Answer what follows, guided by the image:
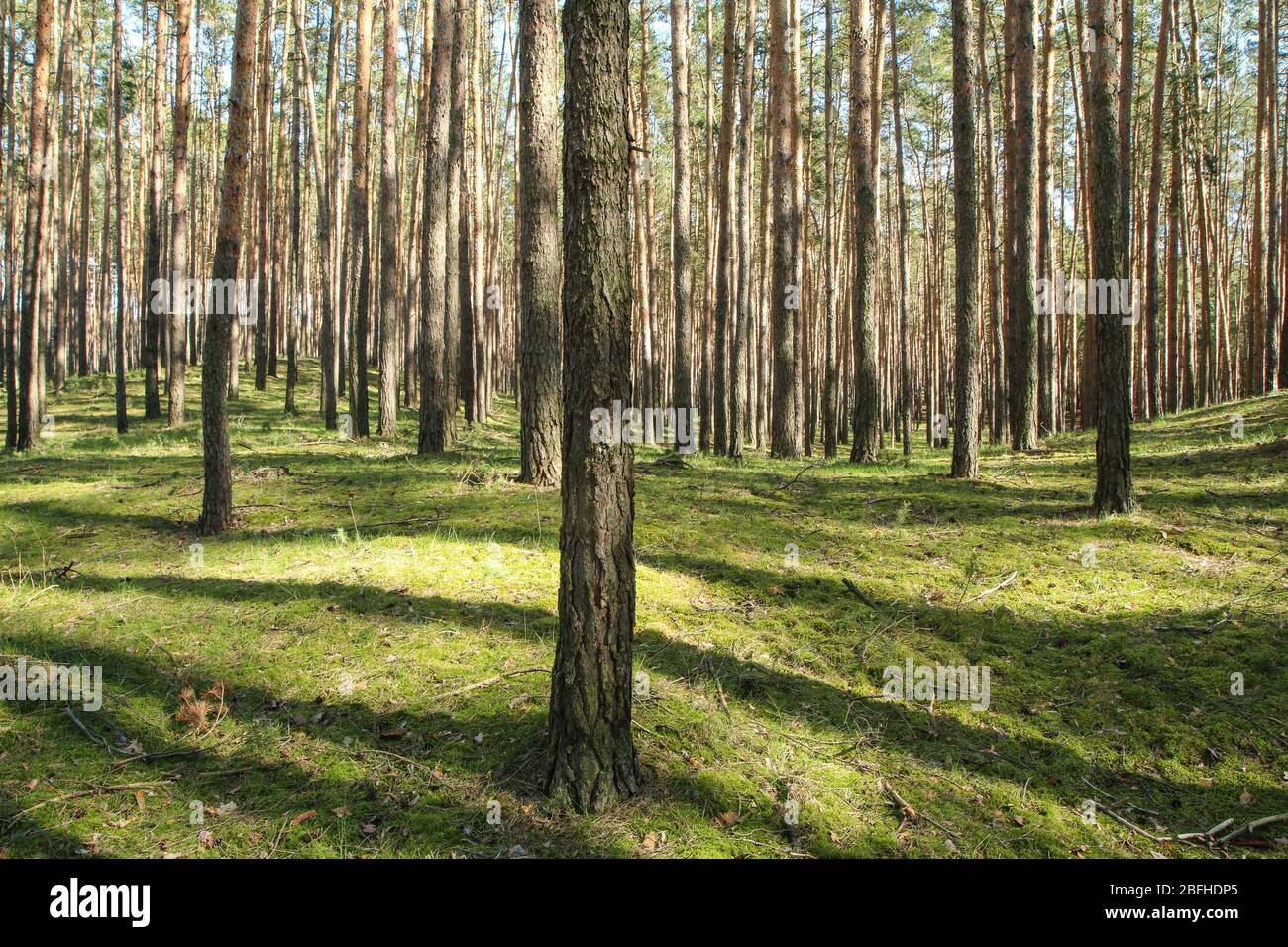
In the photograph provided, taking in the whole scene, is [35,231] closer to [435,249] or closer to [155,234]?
[155,234]

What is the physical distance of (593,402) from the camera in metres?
3.86

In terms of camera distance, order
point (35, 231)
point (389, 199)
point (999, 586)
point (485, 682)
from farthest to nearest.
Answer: point (389, 199) < point (35, 231) < point (999, 586) < point (485, 682)

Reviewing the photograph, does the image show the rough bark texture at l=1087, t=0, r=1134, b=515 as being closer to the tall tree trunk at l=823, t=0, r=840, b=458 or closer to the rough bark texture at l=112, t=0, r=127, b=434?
the tall tree trunk at l=823, t=0, r=840, b=458

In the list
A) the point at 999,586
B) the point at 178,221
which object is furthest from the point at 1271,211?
the point at 178,221

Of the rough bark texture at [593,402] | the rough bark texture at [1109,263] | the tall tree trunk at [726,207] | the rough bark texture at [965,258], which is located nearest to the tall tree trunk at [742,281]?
the tall tree trunk at [726,207]

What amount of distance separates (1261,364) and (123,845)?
23632mm

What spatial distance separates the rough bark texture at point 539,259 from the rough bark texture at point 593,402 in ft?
15.0

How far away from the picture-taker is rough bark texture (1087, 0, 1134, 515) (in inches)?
286

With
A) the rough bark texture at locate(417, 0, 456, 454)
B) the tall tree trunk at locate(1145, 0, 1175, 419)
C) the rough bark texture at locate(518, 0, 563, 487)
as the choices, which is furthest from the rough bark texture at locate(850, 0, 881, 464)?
the tall tree trunk at locate(1145, 0, 1175, 419)

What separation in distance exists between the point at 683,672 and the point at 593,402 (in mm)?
2224

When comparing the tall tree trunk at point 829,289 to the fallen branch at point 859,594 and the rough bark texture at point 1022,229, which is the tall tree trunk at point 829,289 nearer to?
the rough bark texture at point 1022,229

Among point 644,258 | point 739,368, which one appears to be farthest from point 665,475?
point 644,258

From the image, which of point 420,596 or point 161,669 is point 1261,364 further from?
point 161,669

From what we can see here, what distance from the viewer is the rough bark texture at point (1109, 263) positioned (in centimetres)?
726
